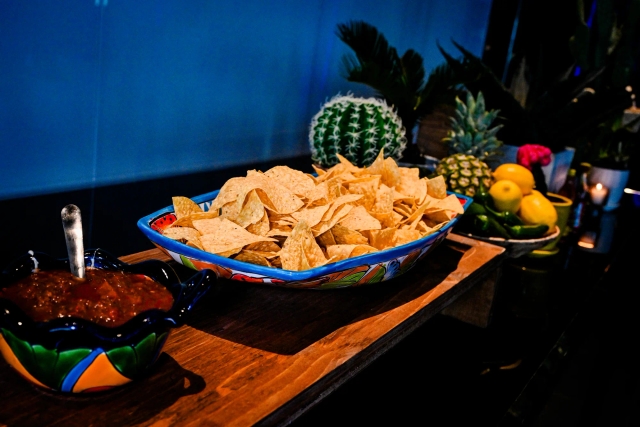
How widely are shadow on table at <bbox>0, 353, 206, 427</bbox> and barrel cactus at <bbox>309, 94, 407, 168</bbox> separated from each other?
1.15m

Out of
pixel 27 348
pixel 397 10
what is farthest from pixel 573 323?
pixel 397 10

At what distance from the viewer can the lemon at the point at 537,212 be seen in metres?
1.54

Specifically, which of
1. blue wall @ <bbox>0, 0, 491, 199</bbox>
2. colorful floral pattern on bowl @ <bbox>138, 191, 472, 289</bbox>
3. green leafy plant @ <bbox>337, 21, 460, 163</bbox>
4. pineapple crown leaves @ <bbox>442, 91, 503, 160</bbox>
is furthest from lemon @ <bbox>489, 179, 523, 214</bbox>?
blue wall @ <bbox>0, 0, 491, 199</bbox>

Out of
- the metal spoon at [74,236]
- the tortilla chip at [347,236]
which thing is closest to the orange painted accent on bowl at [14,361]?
the metal spoon at [74,236]

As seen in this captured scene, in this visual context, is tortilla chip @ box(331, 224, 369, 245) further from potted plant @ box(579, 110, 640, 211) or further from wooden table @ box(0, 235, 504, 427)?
potted plant @ box(579, 110, 640, 211)

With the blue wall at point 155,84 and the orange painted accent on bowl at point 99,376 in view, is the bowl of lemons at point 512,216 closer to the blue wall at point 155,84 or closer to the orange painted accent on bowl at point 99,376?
the blue wall at point 155,84

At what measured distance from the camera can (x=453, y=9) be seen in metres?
2.98

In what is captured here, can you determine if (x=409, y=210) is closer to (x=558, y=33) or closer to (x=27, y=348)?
(x=27, y=348)

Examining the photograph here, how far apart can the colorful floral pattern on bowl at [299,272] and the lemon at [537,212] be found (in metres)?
0.77

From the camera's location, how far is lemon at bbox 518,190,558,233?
5.07 ft

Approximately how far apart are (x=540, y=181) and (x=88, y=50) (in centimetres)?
149

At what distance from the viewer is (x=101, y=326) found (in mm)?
532

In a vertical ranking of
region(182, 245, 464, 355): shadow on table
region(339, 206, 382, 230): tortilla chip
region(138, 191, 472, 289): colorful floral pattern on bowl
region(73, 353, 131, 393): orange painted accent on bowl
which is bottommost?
region(182, 245, 464, 355): shadow on table

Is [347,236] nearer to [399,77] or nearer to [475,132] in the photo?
[475,132]
